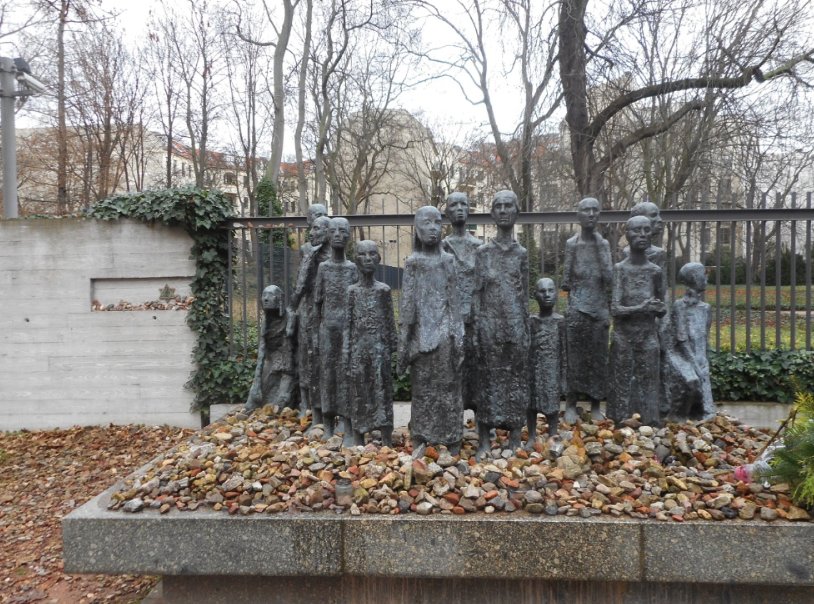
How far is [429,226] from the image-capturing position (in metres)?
3.78

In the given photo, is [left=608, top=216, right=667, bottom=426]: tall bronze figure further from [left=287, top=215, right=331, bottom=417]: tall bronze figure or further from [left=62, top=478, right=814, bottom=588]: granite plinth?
[left=287, top=215, right=331, bottom=417]: tall bronze figure

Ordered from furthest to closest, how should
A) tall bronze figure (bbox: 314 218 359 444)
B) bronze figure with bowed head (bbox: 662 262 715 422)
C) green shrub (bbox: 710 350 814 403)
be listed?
green shrub (bbox: 710 350 814 403), bronze figure with bowed head (bbox: 662 262 715 422), tall bronze figure (bbox: 314 218 359 444)

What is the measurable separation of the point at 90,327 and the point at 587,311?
657 cm

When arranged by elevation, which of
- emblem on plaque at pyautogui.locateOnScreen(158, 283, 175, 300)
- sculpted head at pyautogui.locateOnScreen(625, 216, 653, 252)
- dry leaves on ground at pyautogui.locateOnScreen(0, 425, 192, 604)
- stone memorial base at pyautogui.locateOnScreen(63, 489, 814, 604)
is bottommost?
dry leaves on ground at pyautogui.locateOnScreen(0, 425, 192, 604)

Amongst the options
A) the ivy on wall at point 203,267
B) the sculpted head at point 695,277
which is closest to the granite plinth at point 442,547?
the sculpted head at point 695,277

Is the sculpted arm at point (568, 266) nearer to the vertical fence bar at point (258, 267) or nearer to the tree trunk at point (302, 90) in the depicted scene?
the vertical fence bar at point (258, 267)

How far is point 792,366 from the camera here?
23.3 feet

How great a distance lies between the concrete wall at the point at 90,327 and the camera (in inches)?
309

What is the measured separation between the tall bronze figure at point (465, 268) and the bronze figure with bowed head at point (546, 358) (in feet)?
1.58

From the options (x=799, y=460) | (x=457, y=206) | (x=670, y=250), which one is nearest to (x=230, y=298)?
(x=457, y=206)

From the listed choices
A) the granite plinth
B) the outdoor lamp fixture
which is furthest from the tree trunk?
the granite plinth

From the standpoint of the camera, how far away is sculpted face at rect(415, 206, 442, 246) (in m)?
3.78

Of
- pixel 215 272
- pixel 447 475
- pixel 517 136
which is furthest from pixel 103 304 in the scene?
pixel 517 136

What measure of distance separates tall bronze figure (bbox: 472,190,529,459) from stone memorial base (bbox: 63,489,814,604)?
906 millimetres
